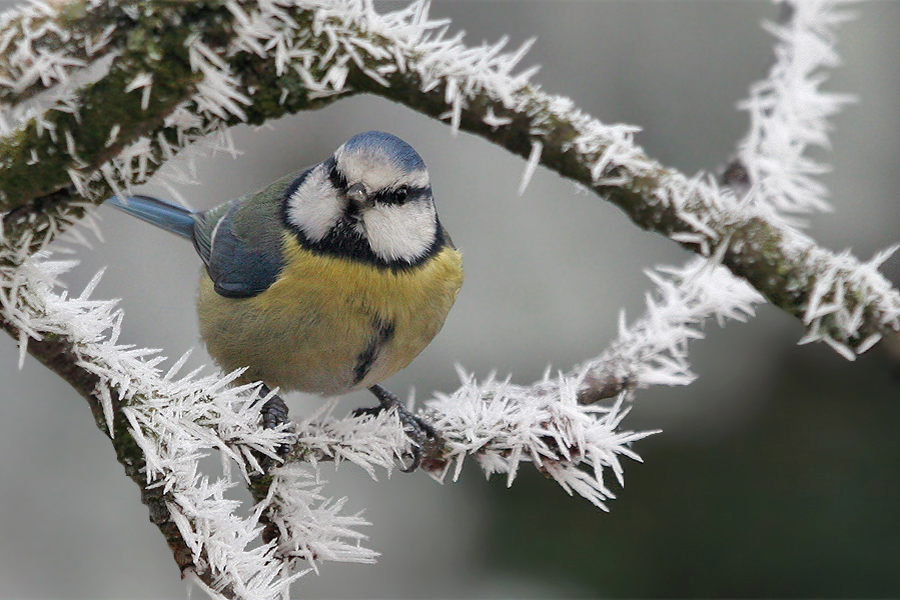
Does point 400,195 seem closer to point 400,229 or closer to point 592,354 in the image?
point 400,229

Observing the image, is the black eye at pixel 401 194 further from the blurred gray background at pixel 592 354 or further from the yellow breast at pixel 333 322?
the blurred gray background at pixel 592 354

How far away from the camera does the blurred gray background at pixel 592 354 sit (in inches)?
135

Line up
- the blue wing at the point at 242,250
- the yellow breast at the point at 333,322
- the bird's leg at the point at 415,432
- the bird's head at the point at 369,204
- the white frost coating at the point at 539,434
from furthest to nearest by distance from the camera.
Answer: the blue wing at the point at 242,250
the yellow breast at the point at 333,322
the bird's head at the point at 369,204
the bird's leg at the point at 415,432
the white frost coating at the point at 539,434

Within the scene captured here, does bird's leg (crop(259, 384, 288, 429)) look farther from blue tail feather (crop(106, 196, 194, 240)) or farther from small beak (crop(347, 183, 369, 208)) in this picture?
blue tail feather (crop(106, 196, 194, 240))

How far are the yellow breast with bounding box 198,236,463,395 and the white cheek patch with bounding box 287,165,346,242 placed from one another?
0.14ft

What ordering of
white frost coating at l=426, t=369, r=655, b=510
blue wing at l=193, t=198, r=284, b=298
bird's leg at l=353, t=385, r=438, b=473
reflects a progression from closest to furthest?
white frost coating at l=426, t=369, r=655, b=510
bird's leg at l=353, t=385, r=438, b=473
blue wing at l=193, t=198, r=284, b=298

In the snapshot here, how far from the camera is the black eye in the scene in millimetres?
1629

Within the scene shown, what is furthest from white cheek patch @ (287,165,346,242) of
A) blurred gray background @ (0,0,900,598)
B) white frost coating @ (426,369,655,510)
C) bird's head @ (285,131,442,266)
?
blurred gray background @ (0,0,900,598)

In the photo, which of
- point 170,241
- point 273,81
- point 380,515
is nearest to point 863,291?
point 273,81

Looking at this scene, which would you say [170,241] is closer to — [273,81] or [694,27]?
[694,27]

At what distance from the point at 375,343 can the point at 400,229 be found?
0.73ft

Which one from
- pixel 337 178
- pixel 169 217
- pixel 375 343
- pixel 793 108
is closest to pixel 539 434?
pixel 375 343

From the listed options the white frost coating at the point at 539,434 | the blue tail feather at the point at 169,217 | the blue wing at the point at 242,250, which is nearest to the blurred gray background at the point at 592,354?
the blue tail feather at the point at 169,217

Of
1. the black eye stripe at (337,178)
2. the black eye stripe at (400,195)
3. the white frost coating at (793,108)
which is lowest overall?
the black eye stripe at (337,178)
